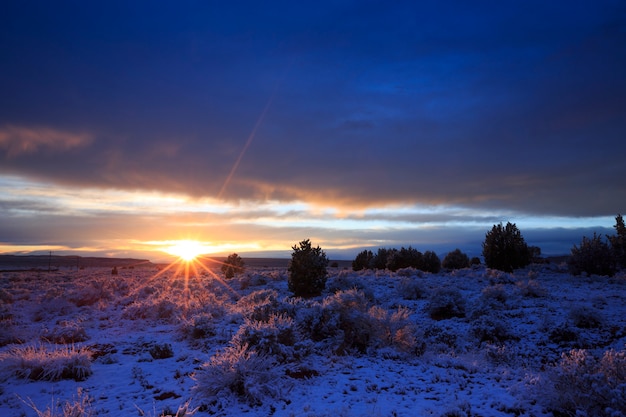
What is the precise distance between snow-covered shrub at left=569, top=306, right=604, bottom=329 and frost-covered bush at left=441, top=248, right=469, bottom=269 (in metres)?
30.8

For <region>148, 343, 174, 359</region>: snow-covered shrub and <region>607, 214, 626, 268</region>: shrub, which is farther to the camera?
<region>607, 214, 626, 268</region>: shrub

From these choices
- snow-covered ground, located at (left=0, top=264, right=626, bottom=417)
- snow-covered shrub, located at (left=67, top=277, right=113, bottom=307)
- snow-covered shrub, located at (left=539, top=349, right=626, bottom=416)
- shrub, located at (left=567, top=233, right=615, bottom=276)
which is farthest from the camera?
shrub, located at (left=567, top=233, right=615, bottom=276)

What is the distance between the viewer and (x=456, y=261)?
43844 millimetres

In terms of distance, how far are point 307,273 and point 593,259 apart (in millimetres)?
21134

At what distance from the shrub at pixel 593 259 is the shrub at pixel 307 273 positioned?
1965 centimetres

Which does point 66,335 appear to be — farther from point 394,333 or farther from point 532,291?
point 532,291

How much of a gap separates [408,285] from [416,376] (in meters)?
12.0

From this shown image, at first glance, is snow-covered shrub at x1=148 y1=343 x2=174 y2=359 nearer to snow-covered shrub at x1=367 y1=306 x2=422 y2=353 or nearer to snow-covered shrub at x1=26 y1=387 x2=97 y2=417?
snow-covered shrub at x1=26 y1=387 x2=97 y2=417

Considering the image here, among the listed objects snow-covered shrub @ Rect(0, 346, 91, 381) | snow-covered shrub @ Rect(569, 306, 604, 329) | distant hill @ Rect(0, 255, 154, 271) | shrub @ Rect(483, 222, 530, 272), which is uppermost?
shrub @ Rect(483, 222, 530, 272)

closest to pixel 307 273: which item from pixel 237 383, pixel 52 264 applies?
pixel 237 383

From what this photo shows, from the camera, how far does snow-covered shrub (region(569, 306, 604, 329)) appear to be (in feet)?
43.0

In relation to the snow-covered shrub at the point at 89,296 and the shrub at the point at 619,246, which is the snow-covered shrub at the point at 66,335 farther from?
the shrub at the point at 619,246

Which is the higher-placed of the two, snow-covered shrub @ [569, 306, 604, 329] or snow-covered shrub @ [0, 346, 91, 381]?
snow-covered shrub @ [569, 306, 604, 329]

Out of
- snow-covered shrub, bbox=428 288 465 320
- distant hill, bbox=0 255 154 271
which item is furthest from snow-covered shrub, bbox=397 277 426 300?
distant hill, bbox=0 255 154 271
